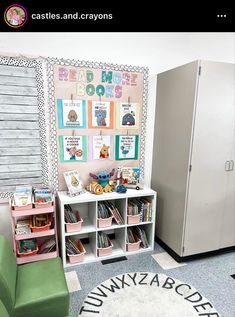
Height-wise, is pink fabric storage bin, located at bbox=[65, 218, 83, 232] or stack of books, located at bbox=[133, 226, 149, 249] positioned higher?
pink fabric storage bin, located at bbox=[65, 218, 83, 232]

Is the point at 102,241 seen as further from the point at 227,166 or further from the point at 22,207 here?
the point at 227,166

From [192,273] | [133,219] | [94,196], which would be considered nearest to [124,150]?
[94,196]

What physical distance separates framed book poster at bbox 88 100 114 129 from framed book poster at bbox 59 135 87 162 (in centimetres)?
21

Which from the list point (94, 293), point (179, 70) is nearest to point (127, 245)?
point (94, 293)

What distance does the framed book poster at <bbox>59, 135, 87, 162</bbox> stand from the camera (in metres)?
2.25

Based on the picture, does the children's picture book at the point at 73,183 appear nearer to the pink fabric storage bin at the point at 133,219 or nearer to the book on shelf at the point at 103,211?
the book on shelf at the point at 103,211

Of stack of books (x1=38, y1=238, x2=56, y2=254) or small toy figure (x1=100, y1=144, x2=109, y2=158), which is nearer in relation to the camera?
stack of books (x1=38, y1=238, x2=56, y2=254)

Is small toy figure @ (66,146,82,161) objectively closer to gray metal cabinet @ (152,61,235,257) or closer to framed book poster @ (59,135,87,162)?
framed book poster @ (59,135,87,162)

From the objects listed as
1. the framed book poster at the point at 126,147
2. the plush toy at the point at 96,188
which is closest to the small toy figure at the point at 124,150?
the framed book poster at the point at 126,147

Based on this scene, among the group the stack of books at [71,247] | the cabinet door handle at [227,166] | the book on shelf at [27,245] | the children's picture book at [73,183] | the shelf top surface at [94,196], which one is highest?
the cabinet door handle at [227,166]

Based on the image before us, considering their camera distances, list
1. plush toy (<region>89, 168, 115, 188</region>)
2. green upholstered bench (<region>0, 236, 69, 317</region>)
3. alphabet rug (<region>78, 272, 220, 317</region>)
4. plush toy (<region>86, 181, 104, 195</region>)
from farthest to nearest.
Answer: plush toy (<region>89, 168, 115, 188</region>), plush toy (<region>86, 181, 104, 195</region>), alphabet rug (<region>78, 272, 220, 317</region>), green upholstered bench (<region>0, 236, 69, 317</region>)

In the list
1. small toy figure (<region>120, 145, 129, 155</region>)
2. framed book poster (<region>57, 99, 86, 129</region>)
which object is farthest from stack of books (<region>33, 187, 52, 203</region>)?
small toy figure (<region>120, 145, 129, 155</region>)
